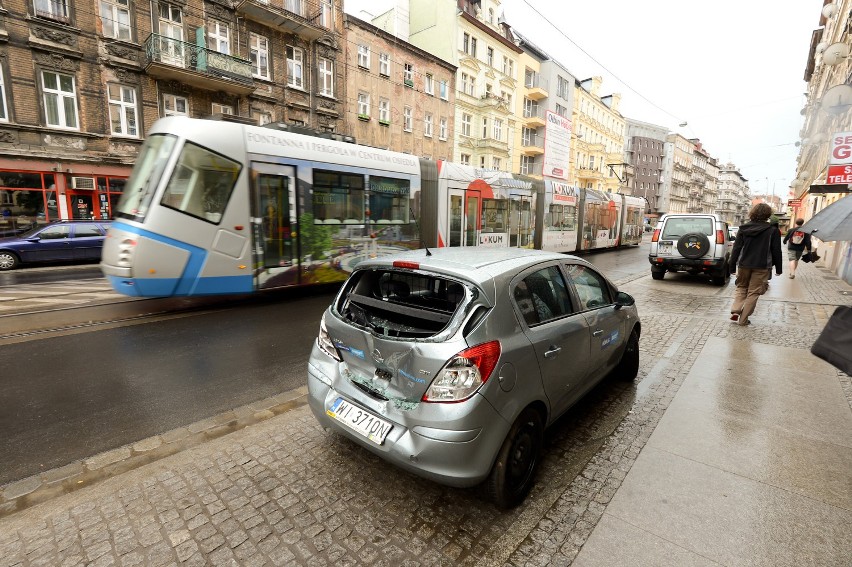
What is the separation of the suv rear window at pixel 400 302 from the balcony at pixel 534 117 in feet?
132

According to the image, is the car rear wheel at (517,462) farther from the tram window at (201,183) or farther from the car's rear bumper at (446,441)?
the tram window at (201,183)

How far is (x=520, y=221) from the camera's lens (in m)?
15.6

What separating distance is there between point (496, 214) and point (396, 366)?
40.0 ft

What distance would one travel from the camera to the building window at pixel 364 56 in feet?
83.4

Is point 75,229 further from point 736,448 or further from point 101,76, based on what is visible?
point 736,448

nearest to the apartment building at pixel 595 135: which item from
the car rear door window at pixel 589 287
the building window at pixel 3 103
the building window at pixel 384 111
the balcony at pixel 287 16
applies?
the building window at pixel 384 111

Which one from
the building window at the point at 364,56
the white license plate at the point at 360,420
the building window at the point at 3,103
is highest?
the building window at the point at 364,56

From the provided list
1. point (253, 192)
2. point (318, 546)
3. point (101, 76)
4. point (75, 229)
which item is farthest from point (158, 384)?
point (101, 76)

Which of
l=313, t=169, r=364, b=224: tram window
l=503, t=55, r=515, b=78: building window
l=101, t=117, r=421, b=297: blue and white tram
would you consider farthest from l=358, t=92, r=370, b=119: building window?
l=313, t=169, r=364, b=224: tram window

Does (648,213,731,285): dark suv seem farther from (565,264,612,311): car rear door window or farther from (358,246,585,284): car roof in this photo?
(358,246,585,284): car roof

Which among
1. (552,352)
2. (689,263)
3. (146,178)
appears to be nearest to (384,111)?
(689,263)

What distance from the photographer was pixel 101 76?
16.9 metres

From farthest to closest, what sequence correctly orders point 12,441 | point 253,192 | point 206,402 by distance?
point 253,192, point 206,402, point 12,441

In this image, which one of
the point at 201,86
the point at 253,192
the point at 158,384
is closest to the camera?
the point at 158,384
